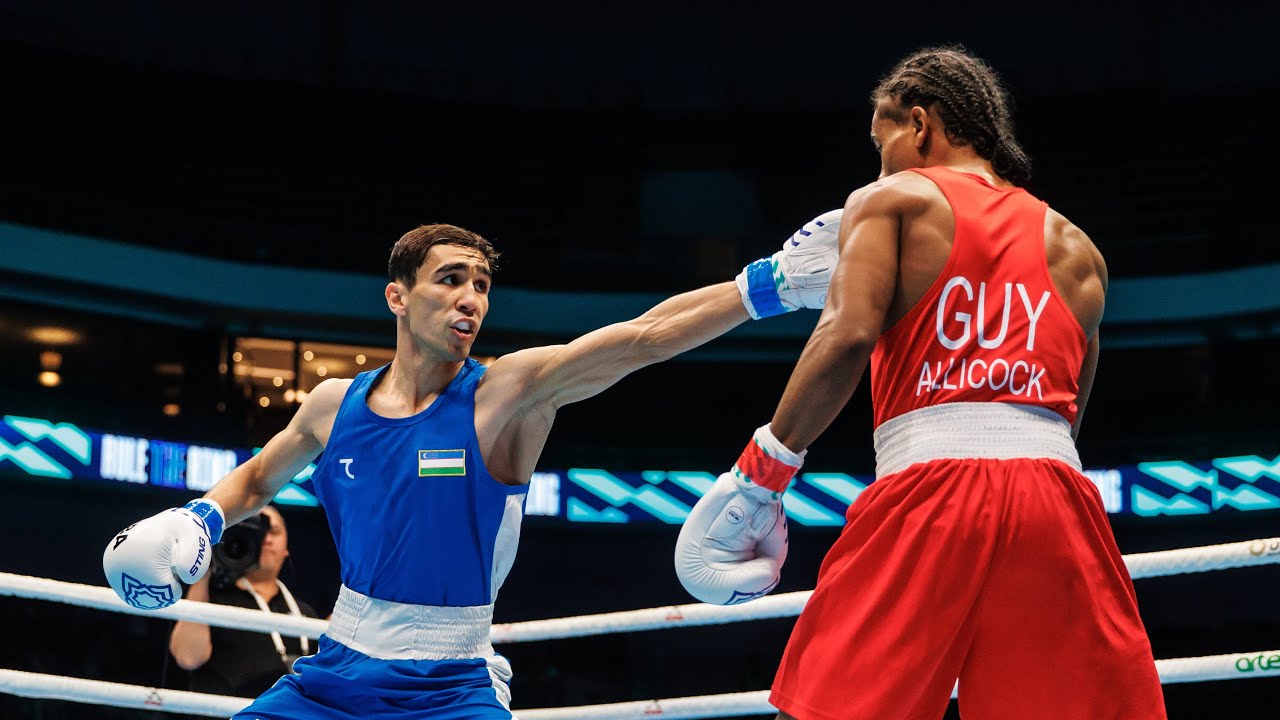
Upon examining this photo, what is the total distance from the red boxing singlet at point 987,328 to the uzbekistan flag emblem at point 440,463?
105 cm

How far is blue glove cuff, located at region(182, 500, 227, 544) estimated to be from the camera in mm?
2684

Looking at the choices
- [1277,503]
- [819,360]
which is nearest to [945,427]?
[819,360]

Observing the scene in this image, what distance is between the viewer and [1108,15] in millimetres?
13617

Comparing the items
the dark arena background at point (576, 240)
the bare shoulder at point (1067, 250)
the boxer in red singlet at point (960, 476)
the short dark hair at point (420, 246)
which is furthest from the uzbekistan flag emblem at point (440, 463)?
the dark arena background at point (576, 240)

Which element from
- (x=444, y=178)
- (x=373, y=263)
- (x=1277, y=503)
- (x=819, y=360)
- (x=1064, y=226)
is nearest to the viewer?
(x=819, y=360)

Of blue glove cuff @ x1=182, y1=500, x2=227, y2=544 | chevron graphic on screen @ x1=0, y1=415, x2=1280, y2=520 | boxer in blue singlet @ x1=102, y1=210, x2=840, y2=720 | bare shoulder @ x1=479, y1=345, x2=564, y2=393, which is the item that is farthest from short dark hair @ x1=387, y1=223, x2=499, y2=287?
chevron graphic on screen @ x1=0, y1=415, x2=1280, y2=520

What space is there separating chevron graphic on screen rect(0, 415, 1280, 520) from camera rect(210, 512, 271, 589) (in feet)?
20.7

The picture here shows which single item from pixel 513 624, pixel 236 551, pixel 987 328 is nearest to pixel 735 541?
pixel 987 328

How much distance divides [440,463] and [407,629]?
35 cm

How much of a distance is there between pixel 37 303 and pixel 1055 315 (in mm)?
11178

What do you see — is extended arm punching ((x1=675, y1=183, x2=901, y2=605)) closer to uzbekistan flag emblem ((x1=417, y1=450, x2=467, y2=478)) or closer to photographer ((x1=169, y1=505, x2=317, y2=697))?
uzbekistan flag emblem ((x1=417, y1=450, x2=467, y2=478))

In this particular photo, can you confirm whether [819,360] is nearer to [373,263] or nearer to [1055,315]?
[1055,315]

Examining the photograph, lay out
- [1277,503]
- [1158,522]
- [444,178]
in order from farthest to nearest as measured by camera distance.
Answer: [444,178] < [1158,522] < [1277,503]

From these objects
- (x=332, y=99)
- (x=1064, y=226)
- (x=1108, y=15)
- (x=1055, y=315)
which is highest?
(x=1108, y=15)
